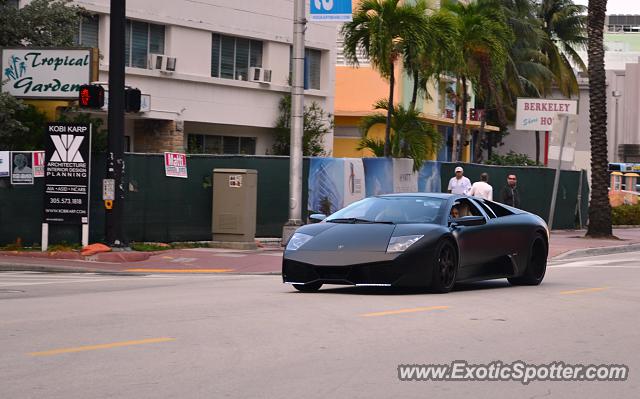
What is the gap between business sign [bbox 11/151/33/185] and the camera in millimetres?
23531

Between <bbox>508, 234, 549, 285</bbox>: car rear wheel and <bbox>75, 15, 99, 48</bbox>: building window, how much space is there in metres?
17.8

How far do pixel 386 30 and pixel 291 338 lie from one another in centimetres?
2045

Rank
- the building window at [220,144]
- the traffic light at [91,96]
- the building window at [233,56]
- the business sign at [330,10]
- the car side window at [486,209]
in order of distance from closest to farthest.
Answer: the car side window at [486,209], the traffic light at [91,96], the business sign at [330,10], the building window at [220,144], the building window at [233,56]

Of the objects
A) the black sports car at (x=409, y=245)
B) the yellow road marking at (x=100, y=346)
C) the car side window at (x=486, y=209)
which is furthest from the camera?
the car side window at (x=486, y=209)

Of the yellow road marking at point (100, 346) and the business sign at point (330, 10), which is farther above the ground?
the business sign at point (330, 10)

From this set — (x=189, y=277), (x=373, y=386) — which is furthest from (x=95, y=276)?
(x=373, y=386)

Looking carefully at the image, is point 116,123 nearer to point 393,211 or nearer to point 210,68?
point 393,211

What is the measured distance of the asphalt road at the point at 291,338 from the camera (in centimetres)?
823

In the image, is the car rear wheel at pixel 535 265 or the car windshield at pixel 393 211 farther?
the car rear wheel at pixel 535 265

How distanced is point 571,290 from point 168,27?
21.0 meters

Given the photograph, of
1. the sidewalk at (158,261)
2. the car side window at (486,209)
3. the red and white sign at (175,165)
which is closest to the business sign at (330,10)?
the red and white sign at (175,165)

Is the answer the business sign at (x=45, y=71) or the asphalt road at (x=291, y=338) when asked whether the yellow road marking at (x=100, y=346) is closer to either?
the asphalt road at (x=291, y=338)

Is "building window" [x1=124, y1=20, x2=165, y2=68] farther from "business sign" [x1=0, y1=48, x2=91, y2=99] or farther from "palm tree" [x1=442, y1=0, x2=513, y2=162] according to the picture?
"palm tree" [x1=442, y1=0, x2=513, y2=162]

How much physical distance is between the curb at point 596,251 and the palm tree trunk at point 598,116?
6.50 feet
